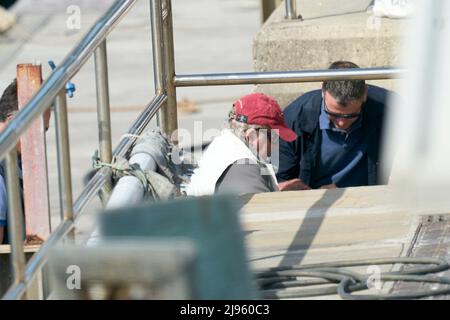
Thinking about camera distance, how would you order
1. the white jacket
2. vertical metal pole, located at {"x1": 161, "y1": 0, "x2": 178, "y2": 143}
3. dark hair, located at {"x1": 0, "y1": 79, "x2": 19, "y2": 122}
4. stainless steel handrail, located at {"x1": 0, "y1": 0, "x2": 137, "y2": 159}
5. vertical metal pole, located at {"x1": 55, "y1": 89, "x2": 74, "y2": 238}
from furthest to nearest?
dark hair, located at {"x1": 0, "y1": 79, "x2": 19, "y2": 122} → vertical metal pole, located at {"x1": 161, "y1": 0, "x2": 178, "y2": 143} → the white jacket → vertical metal pole, located at {"x1": 55, "y1": 89, "x2": 74, "y2": 238} → stainless steel handrail, located at {"x1": 0, "y1": 0, "x2": 137, "y2": 159}

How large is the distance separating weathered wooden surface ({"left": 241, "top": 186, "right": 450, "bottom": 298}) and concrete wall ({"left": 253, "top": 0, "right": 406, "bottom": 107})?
2159 mm

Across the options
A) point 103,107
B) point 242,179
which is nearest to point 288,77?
point 242,179

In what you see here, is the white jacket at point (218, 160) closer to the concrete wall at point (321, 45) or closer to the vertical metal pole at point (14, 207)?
the vertical metal pole at point (14, 207)

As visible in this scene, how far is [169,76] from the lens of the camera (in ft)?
16.1

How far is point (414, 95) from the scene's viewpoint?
1188mm

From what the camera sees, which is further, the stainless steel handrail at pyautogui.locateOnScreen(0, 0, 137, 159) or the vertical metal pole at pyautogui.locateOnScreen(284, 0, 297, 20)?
the vertical metal pole at pyautogui.locateOnScreen(284, 0, 297, 20)

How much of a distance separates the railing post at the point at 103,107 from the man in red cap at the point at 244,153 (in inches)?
27.3

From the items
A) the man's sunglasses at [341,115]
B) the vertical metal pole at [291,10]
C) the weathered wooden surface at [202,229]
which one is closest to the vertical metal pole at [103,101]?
the man's sunglasses at [341,115]

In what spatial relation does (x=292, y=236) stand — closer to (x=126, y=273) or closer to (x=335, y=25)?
(x=126, y=273)

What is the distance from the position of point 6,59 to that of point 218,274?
506 inches

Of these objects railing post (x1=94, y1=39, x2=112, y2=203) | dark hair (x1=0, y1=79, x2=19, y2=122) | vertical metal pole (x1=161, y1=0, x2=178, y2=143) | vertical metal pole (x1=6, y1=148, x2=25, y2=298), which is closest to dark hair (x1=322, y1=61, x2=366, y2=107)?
vertical metal pole (x1=161, y1=0, x2=178, y2=143)

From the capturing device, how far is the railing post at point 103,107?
3.74 m

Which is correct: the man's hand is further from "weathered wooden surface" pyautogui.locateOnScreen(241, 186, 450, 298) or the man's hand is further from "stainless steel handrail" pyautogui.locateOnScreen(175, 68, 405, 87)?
"weathered wooden surface" pyautogui.locateOnScreen(241, 186, 450, 298)

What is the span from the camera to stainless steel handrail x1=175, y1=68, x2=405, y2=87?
4.83m
